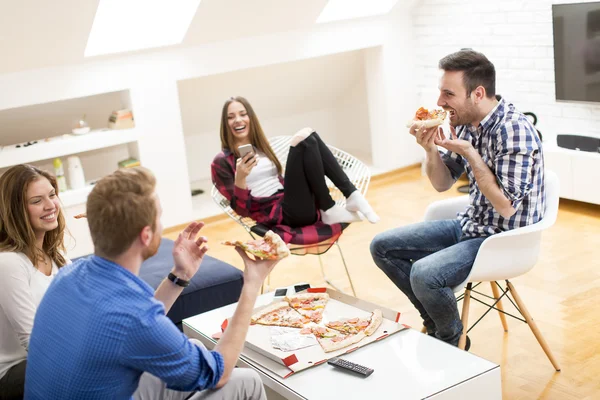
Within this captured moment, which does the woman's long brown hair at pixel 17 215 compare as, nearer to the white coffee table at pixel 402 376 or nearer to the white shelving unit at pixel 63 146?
the white coffee table at pixel 402 376

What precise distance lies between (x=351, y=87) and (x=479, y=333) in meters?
4.09

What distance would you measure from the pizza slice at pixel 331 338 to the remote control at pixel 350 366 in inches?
2.8

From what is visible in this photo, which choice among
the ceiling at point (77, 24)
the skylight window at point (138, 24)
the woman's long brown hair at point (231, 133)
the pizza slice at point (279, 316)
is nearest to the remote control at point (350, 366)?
the pizza slice at point (279, 316)

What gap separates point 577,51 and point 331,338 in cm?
326

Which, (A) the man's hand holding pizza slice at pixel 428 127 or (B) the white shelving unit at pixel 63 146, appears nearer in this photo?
(A) the man's hand holding pizza slice at pixel 428 127

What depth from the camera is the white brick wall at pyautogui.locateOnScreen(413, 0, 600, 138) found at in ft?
17.4

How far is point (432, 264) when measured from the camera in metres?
2.82

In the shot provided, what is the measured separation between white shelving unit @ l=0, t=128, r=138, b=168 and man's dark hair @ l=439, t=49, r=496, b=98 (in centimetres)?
297

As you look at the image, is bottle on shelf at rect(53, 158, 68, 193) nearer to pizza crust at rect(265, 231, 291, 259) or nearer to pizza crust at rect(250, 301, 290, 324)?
pizza crust at rect(250, 301, 290, 324)

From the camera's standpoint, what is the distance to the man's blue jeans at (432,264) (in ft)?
9.16

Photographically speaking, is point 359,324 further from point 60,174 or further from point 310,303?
point 60,174

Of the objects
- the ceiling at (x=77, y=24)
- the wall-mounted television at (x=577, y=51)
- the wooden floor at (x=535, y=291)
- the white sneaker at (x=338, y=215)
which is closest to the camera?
the wooden floor at (x=535, y=291)

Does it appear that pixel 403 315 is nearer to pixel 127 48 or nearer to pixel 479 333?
pixel 479 333

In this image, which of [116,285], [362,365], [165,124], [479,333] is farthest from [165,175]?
[116,285]
